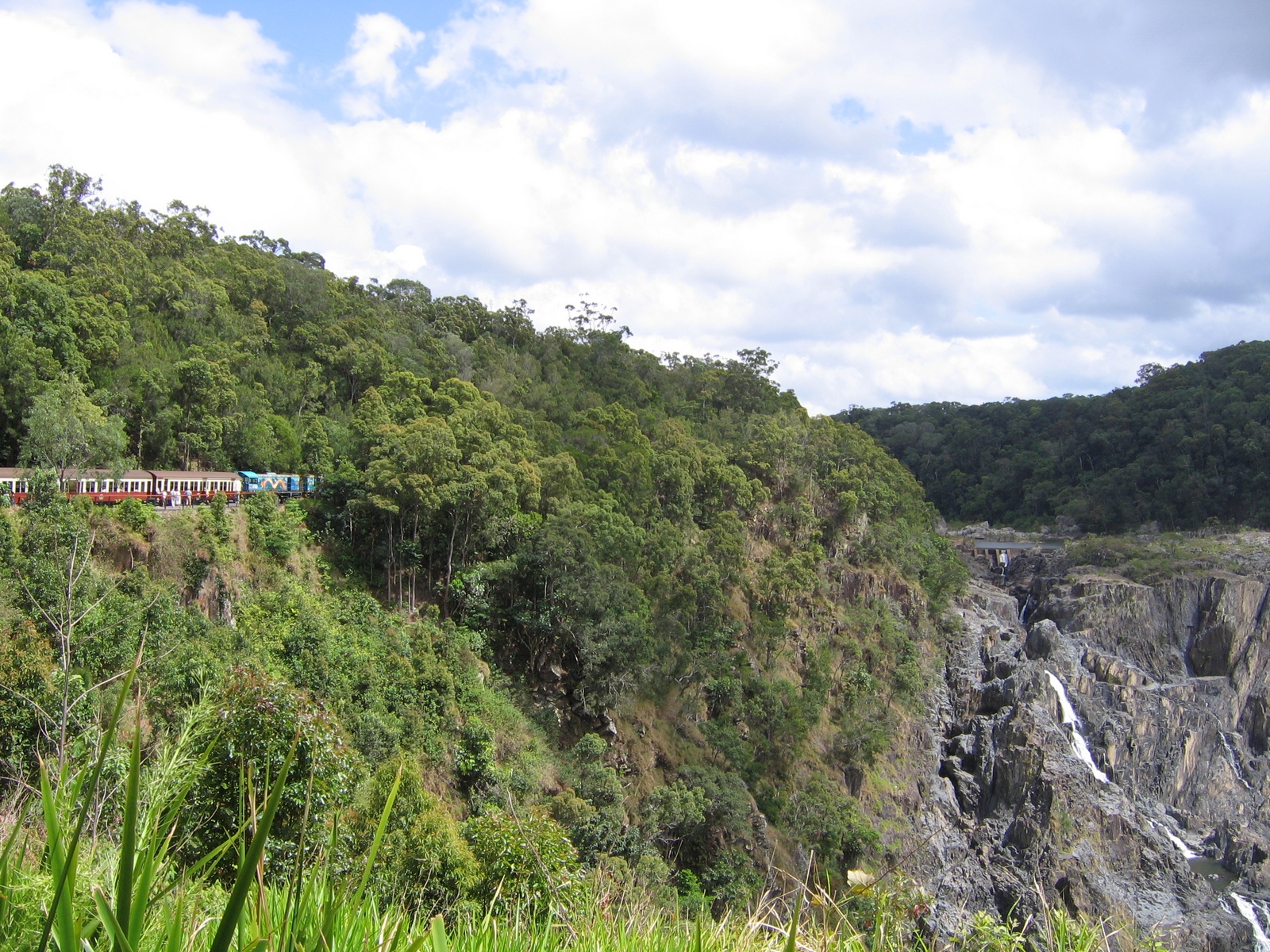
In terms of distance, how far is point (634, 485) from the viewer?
1075 inches

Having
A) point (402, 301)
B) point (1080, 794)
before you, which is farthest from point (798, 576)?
point (402, 301)

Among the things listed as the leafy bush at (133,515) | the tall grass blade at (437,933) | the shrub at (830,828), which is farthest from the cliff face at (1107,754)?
the tall grass blade at (437,933)

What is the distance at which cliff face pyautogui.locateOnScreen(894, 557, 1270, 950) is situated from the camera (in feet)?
76.2

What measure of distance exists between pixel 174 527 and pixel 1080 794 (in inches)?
1035

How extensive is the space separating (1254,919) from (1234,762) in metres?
11.5

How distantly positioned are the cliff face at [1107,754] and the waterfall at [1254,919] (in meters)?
0.08

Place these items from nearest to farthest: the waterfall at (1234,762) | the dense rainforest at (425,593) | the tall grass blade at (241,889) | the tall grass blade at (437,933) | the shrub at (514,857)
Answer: the tall grass blade at (241,889)
the tall grass blade at (437,933)
the shrub at (514,857)
the dense rainforest at (425,593)
the waterfall at (1234,762)

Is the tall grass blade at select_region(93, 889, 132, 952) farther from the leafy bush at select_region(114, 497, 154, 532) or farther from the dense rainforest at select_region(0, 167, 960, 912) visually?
the leafy bush at select_region(114, 497, 154, 532)

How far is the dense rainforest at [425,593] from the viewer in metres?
10.6

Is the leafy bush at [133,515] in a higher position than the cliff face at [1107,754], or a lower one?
higher

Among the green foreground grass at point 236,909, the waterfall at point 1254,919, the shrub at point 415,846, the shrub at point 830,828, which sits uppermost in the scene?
the green foreground grass at point 236,909

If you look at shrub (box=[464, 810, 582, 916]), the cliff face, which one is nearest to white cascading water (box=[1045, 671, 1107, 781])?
the cliff face

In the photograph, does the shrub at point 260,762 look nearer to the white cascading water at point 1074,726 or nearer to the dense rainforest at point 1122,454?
the white cascading water at point 1074,726

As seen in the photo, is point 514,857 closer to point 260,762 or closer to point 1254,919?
point 260,762
